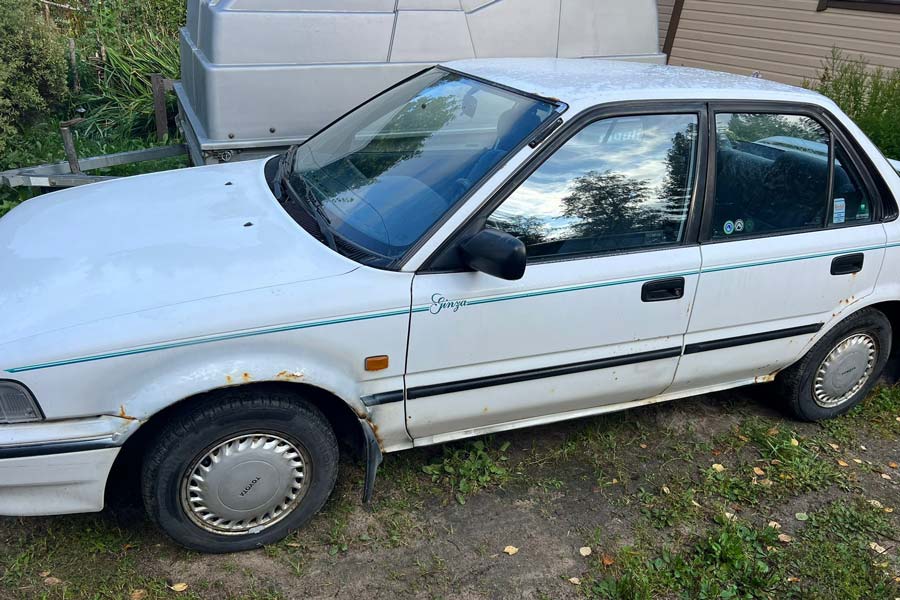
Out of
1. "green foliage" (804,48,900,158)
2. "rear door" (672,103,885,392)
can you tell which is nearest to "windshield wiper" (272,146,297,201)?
"rear door" (672,103,885,392)

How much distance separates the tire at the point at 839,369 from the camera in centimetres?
390

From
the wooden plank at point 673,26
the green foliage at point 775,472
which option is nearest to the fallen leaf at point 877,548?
the green foliage at point 775,472

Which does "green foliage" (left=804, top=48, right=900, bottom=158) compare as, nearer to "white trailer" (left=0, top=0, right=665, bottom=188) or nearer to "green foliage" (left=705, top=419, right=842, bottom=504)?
"white trailer" (left=0, top=0, right=665, bottom=188)

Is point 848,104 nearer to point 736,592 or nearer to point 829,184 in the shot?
point 829,184

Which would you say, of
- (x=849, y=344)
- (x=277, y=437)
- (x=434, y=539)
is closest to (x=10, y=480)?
(x=277, y=437)

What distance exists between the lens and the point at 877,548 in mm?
3334

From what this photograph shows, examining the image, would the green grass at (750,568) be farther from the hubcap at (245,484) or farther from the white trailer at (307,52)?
the white trailer at (307,52)

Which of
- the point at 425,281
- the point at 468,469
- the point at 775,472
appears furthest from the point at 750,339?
the point at 425,281

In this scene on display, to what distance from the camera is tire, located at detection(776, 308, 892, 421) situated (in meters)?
3.90

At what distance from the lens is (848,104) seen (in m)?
6.52

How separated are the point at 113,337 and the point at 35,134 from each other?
19.8 feet

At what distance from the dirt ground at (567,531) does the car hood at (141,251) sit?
3.22 feet

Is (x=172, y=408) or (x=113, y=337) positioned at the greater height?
(x=113, y=337)

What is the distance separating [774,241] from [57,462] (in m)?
2.91
